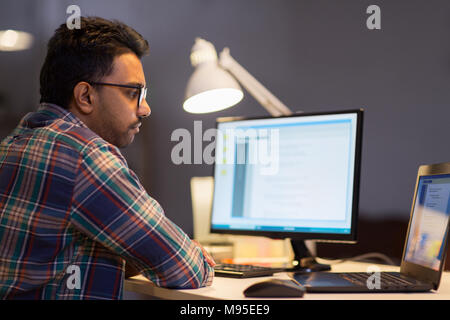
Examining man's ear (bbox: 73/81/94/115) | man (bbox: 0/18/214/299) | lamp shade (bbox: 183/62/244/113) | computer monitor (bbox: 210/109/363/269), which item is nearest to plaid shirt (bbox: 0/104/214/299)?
man (bbox: 0/18/214/299)

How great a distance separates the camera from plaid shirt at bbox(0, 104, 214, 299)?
98 centimetres

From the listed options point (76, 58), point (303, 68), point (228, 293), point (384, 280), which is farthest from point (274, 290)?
point (303, 68)

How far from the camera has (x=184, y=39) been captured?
2498 mm

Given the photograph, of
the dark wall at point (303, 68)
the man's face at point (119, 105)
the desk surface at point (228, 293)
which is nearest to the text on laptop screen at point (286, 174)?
the desk surface at point (228, 293)

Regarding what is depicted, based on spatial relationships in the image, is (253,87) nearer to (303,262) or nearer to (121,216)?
(303,262)

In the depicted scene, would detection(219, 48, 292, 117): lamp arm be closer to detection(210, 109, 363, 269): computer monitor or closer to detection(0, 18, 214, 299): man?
detection(210, 109, 363, 269): computer monitor

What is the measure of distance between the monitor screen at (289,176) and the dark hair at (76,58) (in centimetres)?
49

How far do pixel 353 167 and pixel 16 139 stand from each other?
0.84 m

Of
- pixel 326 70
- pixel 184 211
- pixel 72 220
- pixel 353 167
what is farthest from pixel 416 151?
pixel 72 220

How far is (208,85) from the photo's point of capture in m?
1.71

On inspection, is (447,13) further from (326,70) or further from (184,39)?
(184,39)

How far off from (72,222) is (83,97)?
1.14ft
